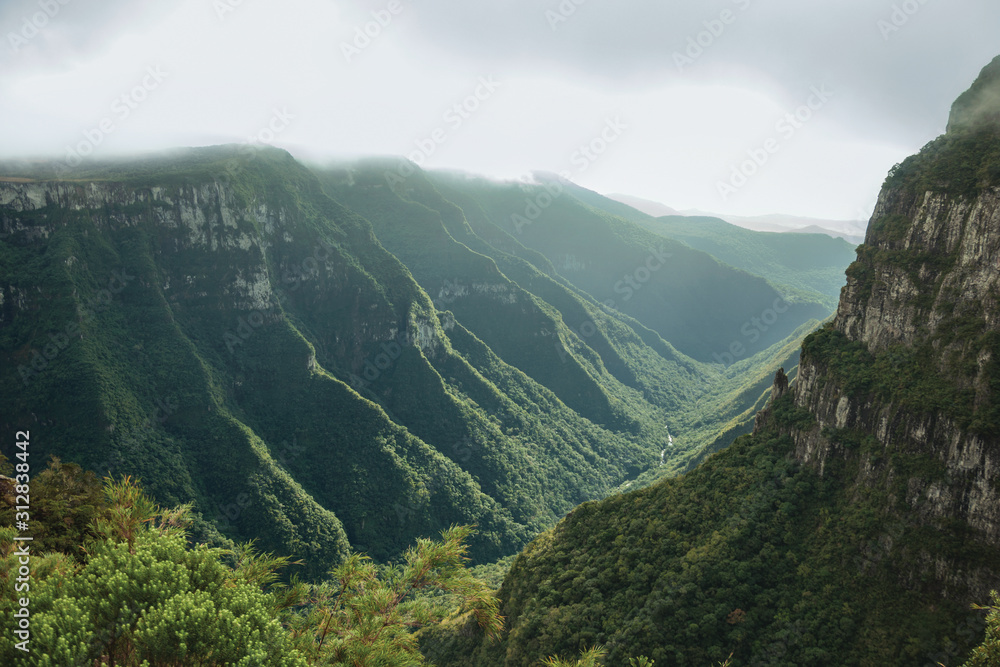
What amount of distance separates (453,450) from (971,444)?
111651mm

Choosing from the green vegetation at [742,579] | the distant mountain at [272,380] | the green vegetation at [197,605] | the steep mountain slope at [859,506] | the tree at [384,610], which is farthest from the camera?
the distant mountain at [272,380]

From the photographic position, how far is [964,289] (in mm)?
39031

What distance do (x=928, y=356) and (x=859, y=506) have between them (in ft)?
43.4

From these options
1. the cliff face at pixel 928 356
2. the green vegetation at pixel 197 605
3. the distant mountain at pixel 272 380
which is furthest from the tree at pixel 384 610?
the distant mountain at pixel 272 380

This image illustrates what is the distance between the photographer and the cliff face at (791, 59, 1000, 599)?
115 ft

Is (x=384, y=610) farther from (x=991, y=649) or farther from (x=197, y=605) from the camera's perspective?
(x=991, y=649)

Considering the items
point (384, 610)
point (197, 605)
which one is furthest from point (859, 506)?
point (197, 605)

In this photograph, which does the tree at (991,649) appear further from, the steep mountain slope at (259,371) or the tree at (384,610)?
the steep mountain slope at (259,371)

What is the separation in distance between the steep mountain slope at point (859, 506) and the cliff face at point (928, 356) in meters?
0.14

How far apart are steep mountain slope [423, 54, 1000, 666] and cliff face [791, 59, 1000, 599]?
0.44 ft

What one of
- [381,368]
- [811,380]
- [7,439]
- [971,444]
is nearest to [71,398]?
[7,439]

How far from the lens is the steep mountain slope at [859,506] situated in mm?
35438

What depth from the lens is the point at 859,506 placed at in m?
42.1

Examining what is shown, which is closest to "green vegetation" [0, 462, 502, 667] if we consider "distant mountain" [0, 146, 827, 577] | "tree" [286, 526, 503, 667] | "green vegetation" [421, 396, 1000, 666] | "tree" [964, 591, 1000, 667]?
"tree" [286, 526, 503, 667]
